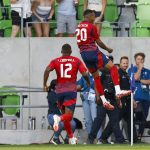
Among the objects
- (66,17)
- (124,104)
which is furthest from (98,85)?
(66,17)

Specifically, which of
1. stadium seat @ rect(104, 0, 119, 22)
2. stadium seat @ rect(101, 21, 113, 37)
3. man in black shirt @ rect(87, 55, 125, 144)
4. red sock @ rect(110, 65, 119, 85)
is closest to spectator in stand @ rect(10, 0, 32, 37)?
stadium seat @ rect(101, 21, 113, 37)

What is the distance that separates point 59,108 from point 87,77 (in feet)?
3.93

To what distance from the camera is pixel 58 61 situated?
89.9 feet

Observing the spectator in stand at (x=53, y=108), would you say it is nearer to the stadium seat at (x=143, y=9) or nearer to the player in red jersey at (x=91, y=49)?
the player in red jersey at (x=91, y=49)

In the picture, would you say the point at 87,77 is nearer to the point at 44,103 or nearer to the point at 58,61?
the point at 58,61

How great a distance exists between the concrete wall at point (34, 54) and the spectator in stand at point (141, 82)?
152cm

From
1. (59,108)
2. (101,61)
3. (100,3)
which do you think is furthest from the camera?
(100,3)

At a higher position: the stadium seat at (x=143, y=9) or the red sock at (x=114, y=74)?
the stadium seat at (x=143, y=9)

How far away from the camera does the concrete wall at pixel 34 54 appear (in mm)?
30922

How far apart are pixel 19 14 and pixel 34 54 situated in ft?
3.59

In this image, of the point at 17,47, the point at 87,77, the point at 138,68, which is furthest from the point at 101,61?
the point at 17,47

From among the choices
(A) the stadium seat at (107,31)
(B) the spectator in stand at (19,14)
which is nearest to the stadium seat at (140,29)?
(A) the stadium seat at (107,31)

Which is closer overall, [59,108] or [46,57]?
[59,108]

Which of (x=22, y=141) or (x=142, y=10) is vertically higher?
(x=142, y=10)
